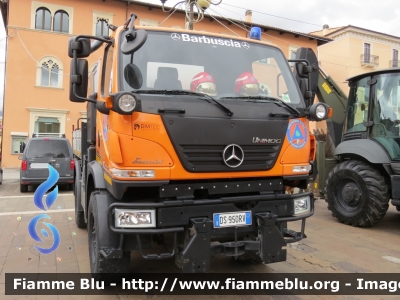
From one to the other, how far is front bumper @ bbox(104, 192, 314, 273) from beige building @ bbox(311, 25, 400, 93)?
103ft

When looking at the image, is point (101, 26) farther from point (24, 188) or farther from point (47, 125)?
point (24, 188)

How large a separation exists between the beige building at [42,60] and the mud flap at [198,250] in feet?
60.9

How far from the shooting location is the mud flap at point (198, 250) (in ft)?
9.92

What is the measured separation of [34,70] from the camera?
70.0 ft

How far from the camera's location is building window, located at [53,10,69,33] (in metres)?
21.9

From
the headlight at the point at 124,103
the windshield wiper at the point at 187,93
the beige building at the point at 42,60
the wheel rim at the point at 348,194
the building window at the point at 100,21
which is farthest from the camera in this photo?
the building window at the point at 100,21

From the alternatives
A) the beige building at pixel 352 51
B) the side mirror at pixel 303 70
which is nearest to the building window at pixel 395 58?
the beige building at pixel 352 51

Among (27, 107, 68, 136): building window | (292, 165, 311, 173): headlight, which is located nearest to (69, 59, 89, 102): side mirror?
(292, 165, 311, 173): headlight

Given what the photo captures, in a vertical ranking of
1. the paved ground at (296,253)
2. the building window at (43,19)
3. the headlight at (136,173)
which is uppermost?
the building window at (43,19)

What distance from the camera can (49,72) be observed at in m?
21.8

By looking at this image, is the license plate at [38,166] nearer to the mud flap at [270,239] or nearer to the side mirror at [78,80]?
the side mirror at [78,80]

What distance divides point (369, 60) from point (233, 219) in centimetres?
3504

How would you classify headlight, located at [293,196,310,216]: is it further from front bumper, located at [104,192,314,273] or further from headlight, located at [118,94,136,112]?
headlight, located at [118,94,136,112]

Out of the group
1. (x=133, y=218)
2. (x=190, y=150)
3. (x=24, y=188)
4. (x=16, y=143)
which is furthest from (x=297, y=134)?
(x=16, y=143)
